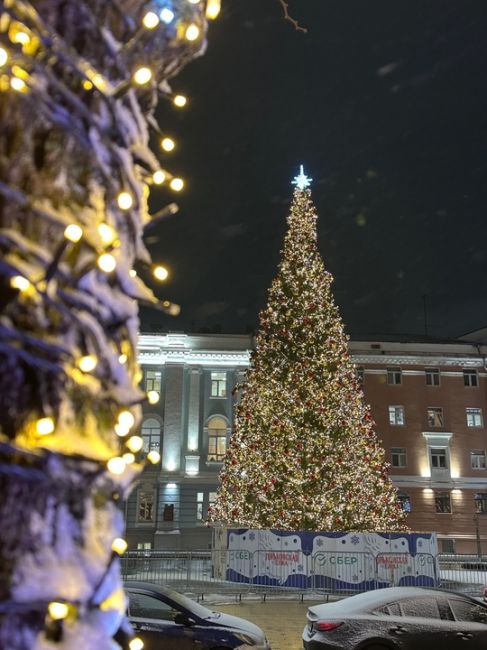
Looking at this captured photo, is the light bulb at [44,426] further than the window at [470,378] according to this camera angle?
No

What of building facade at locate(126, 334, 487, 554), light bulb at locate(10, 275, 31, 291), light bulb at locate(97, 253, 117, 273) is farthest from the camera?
building facade at locate(126, 334, 487, 554)

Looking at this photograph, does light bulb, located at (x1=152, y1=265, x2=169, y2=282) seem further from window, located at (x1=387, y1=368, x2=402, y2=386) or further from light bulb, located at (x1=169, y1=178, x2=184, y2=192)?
window, located at (x1=387, y1=368, x2=402, y2=386)

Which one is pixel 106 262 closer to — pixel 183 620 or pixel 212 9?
pixel 212 9

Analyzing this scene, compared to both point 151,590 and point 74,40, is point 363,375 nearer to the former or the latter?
point 151,590

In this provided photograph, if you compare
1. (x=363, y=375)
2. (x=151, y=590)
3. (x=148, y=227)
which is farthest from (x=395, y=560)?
(x=363, y=375)

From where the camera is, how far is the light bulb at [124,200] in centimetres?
208

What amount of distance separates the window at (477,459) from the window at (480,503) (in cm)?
190

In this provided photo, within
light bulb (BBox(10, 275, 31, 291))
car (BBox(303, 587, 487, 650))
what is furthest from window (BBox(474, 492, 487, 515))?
light bulb (BBox(10, 275, 31, 291))

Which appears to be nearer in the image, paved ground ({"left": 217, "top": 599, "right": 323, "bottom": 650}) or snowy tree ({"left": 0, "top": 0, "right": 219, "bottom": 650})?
snowy tree ({"left": 0, "top": 0, "right": 219, "bottom": 650})

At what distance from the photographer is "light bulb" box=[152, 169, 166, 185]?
237cm

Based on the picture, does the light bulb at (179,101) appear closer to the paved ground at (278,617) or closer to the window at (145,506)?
the paved ground at (278,617)

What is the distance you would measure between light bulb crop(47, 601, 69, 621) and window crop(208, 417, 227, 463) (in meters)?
39.7

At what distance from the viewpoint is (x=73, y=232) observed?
1834 millimetres

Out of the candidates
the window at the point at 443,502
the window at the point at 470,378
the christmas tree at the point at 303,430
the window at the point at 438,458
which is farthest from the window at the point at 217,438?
the christmas tree at the point at 303,430
